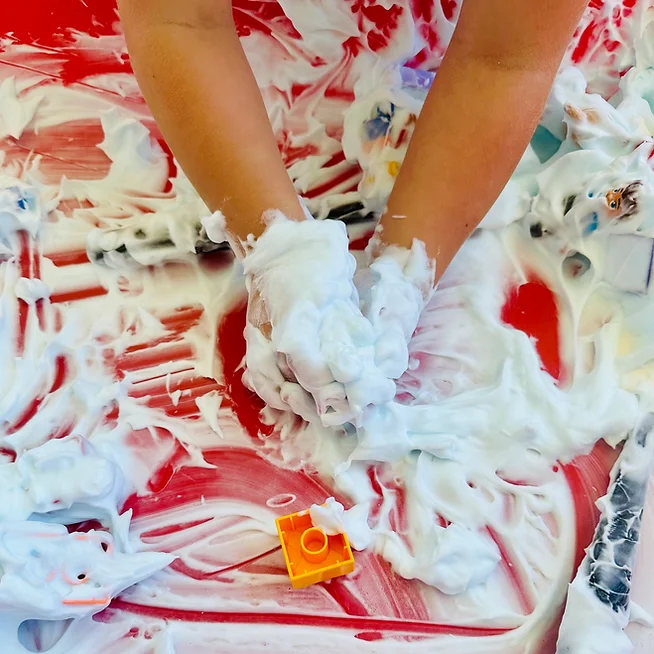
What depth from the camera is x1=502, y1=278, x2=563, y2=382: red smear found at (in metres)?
0.75

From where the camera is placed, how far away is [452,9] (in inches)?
38.9

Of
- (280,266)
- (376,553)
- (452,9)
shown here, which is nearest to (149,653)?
(376,553)

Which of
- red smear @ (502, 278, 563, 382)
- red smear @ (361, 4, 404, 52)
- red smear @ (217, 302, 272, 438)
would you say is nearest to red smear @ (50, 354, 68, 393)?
red smear @ (217, 302, 272, 438)

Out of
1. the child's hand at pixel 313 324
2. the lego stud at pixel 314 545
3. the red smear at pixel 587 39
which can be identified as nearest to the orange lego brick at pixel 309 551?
the lego stud at pixel 314 545

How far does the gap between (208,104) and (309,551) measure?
0.45 m

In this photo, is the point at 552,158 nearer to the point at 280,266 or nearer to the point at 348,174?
the point at 348,174

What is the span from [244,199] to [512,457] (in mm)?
384

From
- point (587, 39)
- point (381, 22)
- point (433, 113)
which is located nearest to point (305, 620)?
point (433, 113)

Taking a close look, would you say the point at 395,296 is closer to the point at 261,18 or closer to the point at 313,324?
the point at 313,324

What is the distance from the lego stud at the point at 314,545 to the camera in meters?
0.61

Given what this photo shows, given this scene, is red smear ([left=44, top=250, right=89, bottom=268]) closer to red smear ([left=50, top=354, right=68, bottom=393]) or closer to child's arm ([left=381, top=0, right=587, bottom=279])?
red smear ([left=50, top=354, right=68, bottom=393])

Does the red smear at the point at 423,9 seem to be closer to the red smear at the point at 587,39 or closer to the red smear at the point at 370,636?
the red smear at the point at 587,39

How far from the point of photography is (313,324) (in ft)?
2.00

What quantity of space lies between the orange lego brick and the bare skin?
29 cm
